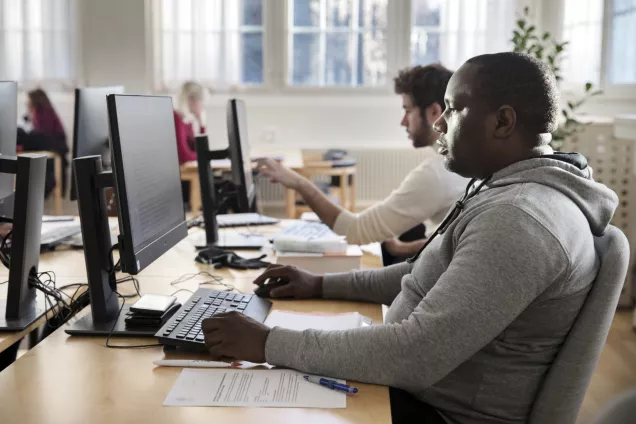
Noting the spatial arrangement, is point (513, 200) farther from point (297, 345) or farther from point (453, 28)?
point (453, 28)

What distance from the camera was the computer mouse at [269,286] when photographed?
1790mm

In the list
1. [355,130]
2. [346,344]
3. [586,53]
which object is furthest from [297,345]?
[355,130]

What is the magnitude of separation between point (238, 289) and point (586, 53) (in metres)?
3.99

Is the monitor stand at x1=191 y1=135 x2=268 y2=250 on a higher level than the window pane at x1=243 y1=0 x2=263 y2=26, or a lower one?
lower

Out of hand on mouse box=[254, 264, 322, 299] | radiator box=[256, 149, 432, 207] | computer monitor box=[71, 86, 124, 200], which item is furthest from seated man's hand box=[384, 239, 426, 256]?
radiator box=[256, 149, 432, 207]

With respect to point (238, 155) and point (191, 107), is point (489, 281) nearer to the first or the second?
point (238, 155)

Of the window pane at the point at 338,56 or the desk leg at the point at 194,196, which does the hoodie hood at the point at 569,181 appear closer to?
the desk leg at the point at 194,196

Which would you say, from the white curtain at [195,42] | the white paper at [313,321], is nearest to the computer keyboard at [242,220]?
the white paper at [313,321]

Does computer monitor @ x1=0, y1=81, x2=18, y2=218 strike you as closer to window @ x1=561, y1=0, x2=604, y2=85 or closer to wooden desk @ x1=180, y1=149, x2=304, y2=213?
wooden desk @ x1=180, y1=149, x2=304, y2=213

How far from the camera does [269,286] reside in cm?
180

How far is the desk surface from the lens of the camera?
3.57 feet

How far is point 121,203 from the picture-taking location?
1403 millimetres

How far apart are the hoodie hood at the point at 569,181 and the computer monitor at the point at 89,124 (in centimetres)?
134

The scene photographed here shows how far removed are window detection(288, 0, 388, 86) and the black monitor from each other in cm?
470
